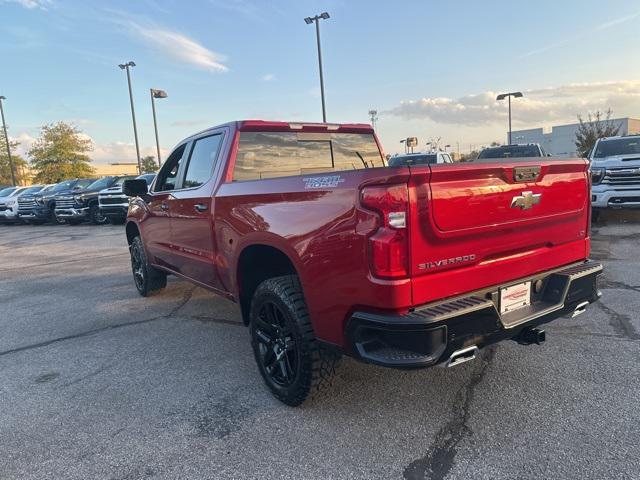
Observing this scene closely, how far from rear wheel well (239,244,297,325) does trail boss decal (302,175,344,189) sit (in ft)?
2.60

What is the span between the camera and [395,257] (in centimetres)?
243

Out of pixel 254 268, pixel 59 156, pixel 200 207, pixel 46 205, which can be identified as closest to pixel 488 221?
pixel 254 268

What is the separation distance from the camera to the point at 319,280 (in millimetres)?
2820

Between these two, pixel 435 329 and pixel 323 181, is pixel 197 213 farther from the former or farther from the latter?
pixel 435 329

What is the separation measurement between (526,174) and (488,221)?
0.42 metres

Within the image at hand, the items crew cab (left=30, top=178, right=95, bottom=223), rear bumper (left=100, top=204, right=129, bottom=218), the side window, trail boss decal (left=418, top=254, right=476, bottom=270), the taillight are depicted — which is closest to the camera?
the taillight

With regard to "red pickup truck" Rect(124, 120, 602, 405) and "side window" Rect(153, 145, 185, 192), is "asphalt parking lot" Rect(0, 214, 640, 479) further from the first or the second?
"side window" Rect(153, 145, 185, 192)

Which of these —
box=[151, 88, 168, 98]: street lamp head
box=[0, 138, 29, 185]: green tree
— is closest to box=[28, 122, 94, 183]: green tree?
box=[0, 138, 29, 185]: green tree

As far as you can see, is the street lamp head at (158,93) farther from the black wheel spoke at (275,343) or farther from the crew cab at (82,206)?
the black wheel spoke at (275,343)

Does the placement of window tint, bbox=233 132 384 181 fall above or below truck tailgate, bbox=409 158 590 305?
above

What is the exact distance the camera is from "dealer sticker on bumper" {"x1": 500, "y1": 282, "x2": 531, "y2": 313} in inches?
111

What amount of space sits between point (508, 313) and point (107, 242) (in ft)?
40.1

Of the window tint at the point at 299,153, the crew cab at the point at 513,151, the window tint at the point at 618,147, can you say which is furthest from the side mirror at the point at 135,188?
the crew cab at the point at 513,151

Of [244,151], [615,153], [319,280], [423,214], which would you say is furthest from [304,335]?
[615,153]
